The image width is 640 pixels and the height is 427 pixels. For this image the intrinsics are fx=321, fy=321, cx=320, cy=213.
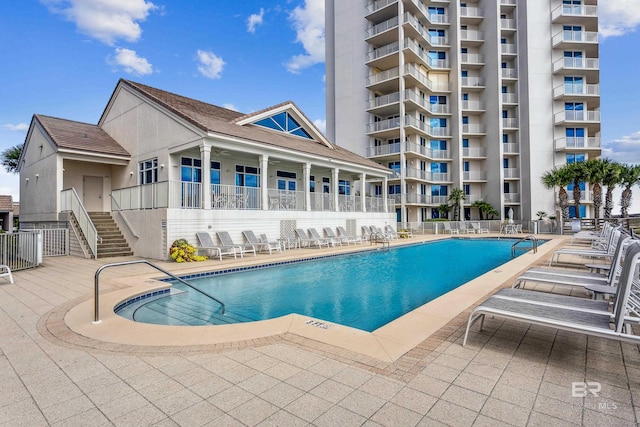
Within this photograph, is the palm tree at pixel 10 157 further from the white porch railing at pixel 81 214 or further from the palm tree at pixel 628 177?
the palm tree at pixel 628 177

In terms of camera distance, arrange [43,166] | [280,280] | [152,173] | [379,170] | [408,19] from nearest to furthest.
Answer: [280,280], [152,173], [43,166], [379,170], [408,19]

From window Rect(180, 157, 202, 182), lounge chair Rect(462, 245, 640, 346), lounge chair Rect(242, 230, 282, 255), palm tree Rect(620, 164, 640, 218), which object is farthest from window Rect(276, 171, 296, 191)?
palm tree Rect(620, 164, 640, 218)

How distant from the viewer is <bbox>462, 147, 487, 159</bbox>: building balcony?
33.9 meters

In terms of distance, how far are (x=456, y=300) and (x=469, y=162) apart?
32802 millimetres

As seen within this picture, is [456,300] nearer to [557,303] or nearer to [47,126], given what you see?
[557,303]

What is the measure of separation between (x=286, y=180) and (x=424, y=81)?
69.0 ft

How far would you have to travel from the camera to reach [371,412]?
7.78 feet

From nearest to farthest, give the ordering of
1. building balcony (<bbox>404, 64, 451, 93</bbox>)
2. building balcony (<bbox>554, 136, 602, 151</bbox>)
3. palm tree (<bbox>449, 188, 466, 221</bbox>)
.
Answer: building balcony (<bbox>404, 64, 451, 93</bbox>) < palm tree (<bbox>449, 188, 466, 221</bbox>) < building balcony (<bbox>554, 136, 602, 151</bbox>)

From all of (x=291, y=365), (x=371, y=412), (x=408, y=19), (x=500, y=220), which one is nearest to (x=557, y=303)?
(x=371, y=412)

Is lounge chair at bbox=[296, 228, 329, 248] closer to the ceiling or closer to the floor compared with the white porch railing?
closer to the floor

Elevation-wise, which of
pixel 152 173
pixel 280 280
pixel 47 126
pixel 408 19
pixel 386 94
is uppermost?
pixel 408 19

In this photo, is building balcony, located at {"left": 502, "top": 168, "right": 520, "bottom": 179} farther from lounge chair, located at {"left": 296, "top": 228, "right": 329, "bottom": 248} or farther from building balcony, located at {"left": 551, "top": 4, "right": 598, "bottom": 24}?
lounge chair, located at {"left": 296, "top": 228, "right": 329, "bottom": 248}

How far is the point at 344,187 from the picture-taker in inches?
973

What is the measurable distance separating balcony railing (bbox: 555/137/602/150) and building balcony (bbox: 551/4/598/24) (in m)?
12.0
